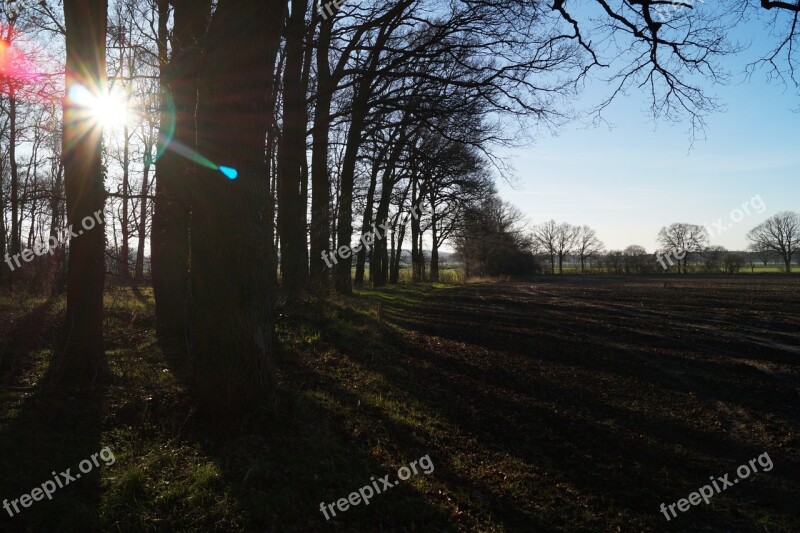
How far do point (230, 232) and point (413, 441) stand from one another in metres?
2.88

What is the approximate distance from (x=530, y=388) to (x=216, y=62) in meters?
6.11

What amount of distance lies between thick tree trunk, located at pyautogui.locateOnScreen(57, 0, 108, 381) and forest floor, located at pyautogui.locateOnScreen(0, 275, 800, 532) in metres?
0.49

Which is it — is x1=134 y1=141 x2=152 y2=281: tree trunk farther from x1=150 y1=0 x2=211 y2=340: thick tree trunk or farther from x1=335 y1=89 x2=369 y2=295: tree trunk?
x1=335 y1=89 x2=369 y2=295: tree trunk

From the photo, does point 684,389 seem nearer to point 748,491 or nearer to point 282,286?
point 748,491

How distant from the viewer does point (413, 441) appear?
18.1 ft

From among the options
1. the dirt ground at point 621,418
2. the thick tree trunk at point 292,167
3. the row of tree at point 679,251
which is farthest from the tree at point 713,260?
the thick tree trunk at point 292,167

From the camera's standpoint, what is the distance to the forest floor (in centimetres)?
391

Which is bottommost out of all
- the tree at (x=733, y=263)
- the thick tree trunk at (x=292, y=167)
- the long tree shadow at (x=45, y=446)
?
the long tree shadow at (x=45, y=446)

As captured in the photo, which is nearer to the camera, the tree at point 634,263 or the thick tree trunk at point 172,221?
the thick tree trunk at point 172,221

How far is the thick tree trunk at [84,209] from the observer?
20.8 ft

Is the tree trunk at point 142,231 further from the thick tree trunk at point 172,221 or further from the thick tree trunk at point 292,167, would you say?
the thick tree trunk at point 292,167

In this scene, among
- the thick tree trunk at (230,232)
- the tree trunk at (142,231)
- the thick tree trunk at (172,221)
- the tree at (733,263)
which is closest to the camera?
the thick tree trunk at (230,232)

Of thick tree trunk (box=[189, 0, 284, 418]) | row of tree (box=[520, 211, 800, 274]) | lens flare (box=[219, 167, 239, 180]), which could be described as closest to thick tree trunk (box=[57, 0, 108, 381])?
thick tree trunk (box=[189, 0, 284, 418])

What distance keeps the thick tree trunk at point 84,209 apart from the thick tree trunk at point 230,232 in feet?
7.16
